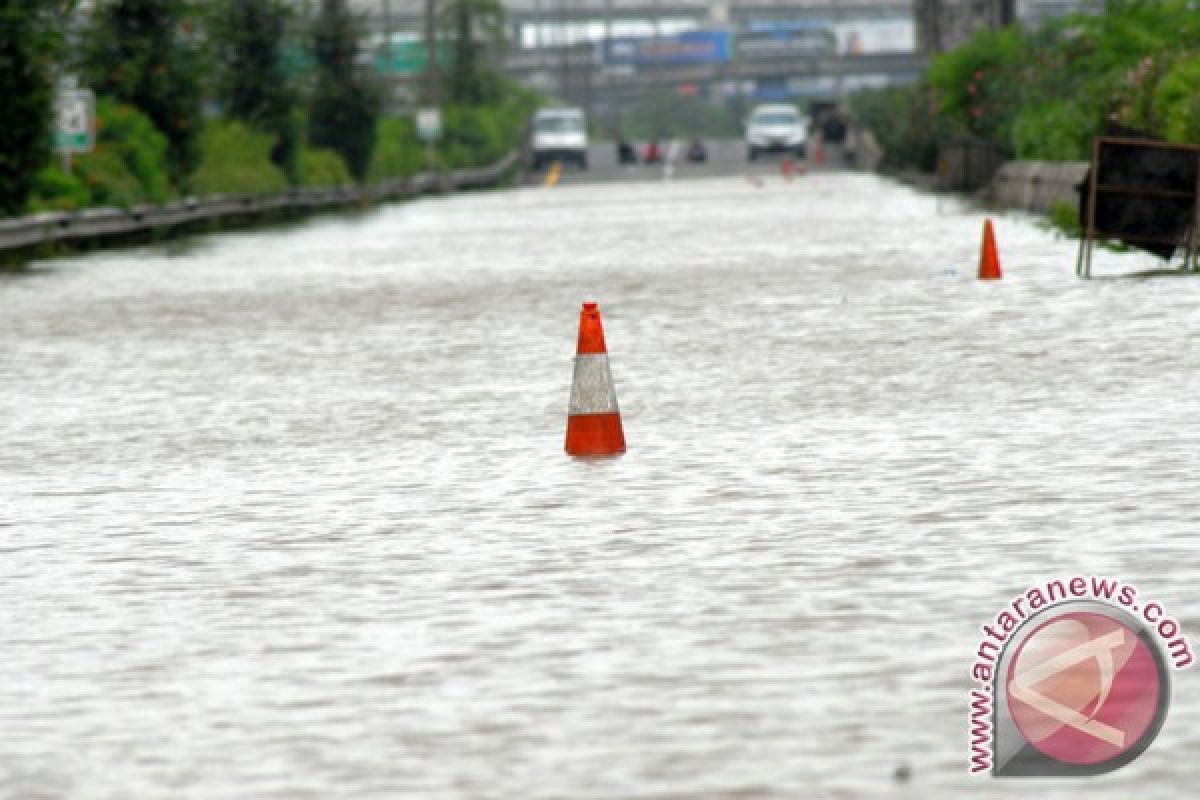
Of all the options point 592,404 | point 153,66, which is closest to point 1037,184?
point 153,66

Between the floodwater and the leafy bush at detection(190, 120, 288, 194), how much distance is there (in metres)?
32.0

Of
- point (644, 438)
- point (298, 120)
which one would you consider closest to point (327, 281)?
point (644, 438)

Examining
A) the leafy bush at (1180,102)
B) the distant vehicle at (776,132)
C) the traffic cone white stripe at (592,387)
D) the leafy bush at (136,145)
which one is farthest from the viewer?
the distant vehicle at (776,132)

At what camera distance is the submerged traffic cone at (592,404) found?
13570 mm

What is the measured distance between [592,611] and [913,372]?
8.57 m

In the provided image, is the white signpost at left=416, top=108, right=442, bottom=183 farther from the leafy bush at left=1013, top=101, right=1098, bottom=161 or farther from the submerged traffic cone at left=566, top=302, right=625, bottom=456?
the submerged traffic cone at left=566, top=302, right=625, bottom=456

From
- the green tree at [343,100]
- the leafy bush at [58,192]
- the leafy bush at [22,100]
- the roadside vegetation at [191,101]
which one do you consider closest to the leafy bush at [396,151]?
the roadside vegetation at [191,101]

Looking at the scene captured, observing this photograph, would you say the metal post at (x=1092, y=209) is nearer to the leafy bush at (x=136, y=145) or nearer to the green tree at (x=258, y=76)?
the leafy bush at (x=136, y=145)

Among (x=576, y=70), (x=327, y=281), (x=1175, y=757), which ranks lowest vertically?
(x=576, y=70)

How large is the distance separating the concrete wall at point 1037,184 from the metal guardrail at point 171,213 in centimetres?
1293

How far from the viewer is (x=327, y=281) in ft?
105

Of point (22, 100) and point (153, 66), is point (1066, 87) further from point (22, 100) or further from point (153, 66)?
point (22, 100)

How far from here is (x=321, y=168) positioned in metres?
71.3

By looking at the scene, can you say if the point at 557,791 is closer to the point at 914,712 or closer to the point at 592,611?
the point at 914,712
